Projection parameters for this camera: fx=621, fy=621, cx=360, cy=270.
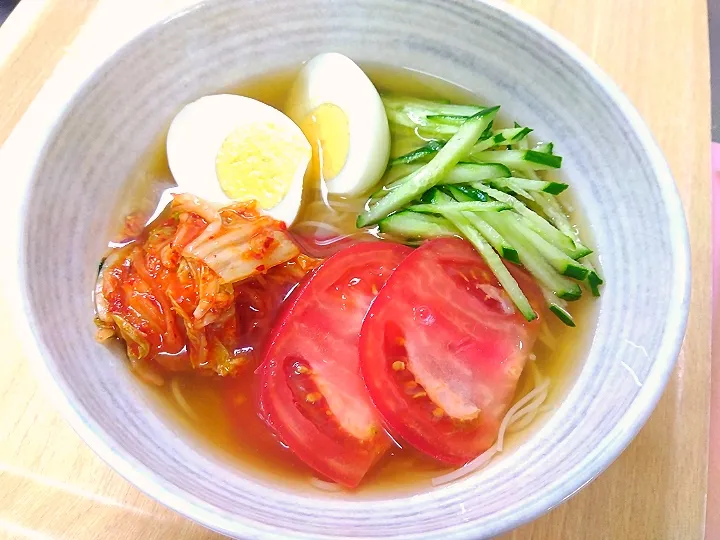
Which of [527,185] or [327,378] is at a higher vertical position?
[527,185]

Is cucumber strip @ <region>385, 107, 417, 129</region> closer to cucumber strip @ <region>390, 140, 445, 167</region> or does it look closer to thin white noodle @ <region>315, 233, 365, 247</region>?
cucumber strip @ <region>390, 140, 445, 167</region>

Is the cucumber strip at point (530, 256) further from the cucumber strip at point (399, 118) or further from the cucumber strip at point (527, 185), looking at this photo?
the cucumber strip at point (399, 118)

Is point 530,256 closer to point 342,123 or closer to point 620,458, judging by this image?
point 620,458

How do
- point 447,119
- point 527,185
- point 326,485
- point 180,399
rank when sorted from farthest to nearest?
1. point 447,119
2. point 527,185
3. point 180,399
4. point 326,485

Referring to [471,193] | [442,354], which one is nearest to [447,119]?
[471,193]

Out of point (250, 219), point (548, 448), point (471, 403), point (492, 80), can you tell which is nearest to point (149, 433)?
point (250, 219)

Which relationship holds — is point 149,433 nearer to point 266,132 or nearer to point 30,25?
point 266,132

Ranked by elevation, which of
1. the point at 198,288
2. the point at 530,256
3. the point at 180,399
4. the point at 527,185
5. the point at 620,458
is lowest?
the point at 180,399
